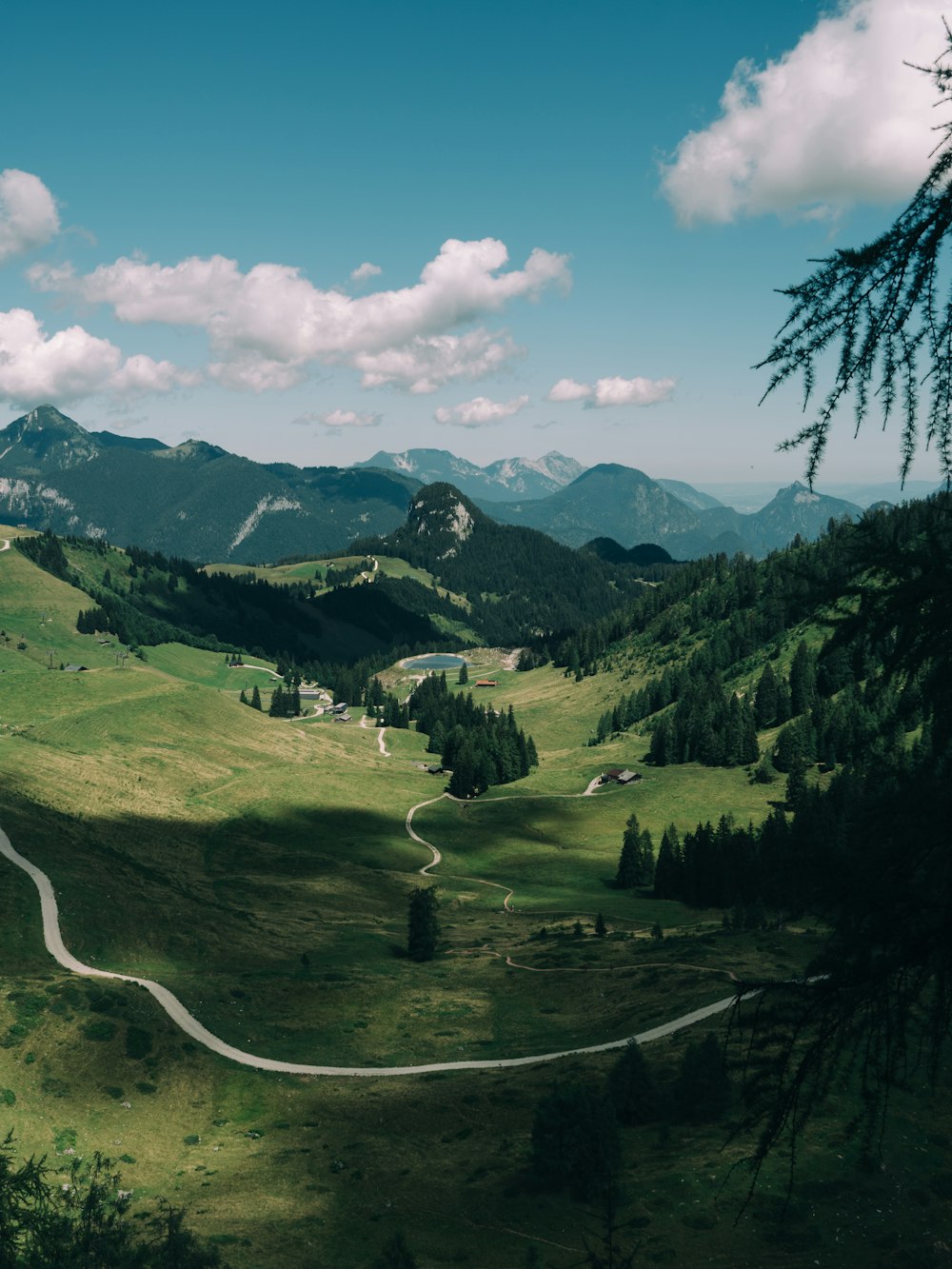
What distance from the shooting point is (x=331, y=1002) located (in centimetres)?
6969

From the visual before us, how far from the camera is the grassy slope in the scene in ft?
125

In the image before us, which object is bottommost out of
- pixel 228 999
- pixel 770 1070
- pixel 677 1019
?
pixel 228 999

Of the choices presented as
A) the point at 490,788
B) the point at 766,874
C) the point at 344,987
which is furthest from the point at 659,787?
the point at 766,874

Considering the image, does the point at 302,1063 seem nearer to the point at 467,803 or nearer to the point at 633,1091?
the point at 633,1091

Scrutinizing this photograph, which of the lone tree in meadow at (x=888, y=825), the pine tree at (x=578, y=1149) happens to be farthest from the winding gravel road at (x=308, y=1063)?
the lone tree in meadow at (x=888, y=825)

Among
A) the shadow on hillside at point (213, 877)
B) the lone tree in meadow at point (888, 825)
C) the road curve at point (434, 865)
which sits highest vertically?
the lone tree in meadow at point (888, 825)

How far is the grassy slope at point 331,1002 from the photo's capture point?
38.1 m

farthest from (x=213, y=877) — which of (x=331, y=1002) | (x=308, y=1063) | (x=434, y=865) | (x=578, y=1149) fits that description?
(x=578, y=1149)

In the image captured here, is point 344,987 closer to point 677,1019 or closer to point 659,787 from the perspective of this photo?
point 677,1019

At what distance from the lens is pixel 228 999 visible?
6575 centimetres

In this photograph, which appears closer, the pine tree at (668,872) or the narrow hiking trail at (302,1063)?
the narrow hiking trail at (302,1063)

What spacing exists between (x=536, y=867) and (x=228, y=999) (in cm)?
7659

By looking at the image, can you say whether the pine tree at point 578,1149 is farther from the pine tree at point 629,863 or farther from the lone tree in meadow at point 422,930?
the pine tree at point 629,863

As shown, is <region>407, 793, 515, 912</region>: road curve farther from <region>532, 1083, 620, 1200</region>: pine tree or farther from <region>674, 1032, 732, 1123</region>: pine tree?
<region>532, 1083, 620, 1200</region>: pine tree
